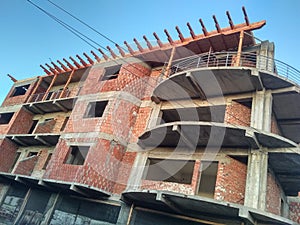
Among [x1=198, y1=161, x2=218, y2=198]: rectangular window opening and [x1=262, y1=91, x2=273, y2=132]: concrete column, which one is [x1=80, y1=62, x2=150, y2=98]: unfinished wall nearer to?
[x1=198, y1=161, x2=218, y2=198]: rectangular window opening

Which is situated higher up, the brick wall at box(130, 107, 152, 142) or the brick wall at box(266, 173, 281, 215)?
the brick wall at box(130, 107, 152, 142)

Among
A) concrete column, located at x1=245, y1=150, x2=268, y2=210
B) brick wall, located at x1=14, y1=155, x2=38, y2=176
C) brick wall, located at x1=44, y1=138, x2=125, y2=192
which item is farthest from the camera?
brick wall, located at x1=14, y1=155, x2=38, y2=176

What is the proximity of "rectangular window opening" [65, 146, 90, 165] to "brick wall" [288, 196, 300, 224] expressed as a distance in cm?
1058

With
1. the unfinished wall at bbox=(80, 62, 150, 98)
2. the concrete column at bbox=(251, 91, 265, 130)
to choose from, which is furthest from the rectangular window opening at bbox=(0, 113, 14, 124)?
the concrete column at bbox=(251, 91, 265, 130)

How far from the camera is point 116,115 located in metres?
12.5

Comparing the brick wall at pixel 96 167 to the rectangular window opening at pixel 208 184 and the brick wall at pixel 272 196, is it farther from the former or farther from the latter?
the brick wall at pixel 272 196

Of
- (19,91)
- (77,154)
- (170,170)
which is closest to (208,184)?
(170,170)

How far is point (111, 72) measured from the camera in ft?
50.5

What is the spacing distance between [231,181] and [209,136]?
1739mm

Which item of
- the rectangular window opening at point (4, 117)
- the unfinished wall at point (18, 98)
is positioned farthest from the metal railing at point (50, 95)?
the rectangular window opening at point (4, 117)

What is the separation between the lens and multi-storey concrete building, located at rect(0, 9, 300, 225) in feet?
28.1

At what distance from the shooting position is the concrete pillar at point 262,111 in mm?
9000

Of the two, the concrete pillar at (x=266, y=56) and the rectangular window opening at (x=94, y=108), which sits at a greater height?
the concrete pillar at (x=266, y=56)

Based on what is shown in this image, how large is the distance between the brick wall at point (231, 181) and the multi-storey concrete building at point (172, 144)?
36 millimetres
